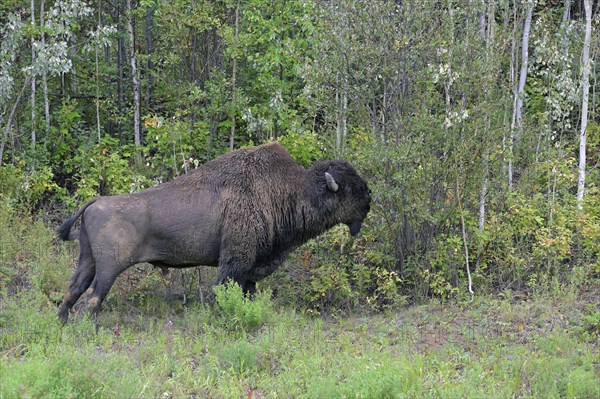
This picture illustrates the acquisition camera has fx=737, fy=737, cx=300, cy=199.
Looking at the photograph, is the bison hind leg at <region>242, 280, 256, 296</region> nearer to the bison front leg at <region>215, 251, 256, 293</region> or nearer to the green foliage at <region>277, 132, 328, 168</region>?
the bison front leg at <region>215, 251, 256, 293</region>

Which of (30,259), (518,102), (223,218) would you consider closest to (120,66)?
(30,259)

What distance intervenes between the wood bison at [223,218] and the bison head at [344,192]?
1 cm

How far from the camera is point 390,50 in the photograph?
11.0 m

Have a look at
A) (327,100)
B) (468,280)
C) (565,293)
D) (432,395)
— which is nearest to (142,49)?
(327,100)

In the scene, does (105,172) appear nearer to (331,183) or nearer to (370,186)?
(331,183)

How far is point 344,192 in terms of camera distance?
10.8 m

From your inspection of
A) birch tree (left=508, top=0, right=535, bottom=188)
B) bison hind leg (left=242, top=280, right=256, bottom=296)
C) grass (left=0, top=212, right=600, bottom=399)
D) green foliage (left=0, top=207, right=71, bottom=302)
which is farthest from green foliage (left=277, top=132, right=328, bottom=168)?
green foliage (left=0, top=207, right=71, bottom=302)

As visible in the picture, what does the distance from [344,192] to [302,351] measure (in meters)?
3.10

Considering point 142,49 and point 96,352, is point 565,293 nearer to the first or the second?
point 96,352

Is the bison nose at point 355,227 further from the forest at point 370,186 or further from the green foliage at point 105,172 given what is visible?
the green foliage at point 105,172

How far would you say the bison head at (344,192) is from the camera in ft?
35.2

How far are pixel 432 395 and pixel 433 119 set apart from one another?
4927 millimetres

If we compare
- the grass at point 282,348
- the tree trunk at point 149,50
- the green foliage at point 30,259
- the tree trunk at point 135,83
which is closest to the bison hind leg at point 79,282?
the grass at point 282,348

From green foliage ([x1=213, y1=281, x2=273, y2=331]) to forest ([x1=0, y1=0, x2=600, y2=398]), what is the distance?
0.03 m
